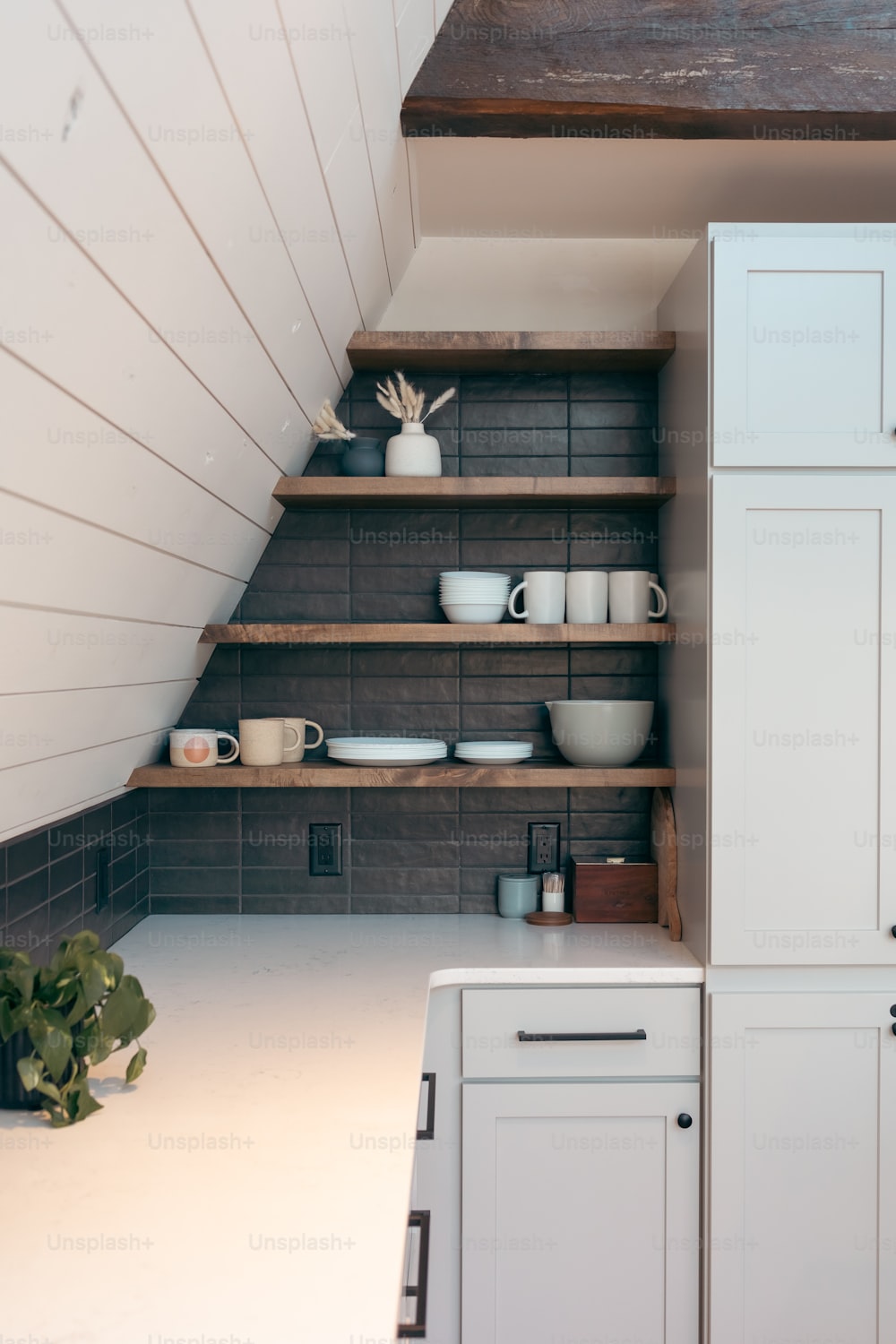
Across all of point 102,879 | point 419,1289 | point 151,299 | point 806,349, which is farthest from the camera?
point 102,879

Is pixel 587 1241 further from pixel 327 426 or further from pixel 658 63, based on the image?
pixel 658 63

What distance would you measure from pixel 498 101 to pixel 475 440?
2.73ft

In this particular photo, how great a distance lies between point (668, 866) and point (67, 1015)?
4.42 feet

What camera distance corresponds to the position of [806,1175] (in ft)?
6.56

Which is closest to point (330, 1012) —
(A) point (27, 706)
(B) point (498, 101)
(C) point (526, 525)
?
(A) point (27, 706)

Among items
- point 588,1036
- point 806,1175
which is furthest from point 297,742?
point 806,1175

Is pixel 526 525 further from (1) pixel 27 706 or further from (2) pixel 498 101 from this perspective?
(1) pixel 27 706

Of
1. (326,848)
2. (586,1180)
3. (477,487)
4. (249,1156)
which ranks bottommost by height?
(586,1180)

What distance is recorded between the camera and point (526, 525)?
2529 millimetres

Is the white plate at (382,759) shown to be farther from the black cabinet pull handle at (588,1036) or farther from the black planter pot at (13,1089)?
the black planter pot at (13,1089)

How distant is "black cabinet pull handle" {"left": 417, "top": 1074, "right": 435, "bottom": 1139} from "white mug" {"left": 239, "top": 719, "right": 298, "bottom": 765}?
2.55 ft

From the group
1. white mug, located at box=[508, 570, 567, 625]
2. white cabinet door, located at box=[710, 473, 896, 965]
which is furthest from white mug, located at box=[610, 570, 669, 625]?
white cabinet door, located at box=[710, 473, 896, 965]

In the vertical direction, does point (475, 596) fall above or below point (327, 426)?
below

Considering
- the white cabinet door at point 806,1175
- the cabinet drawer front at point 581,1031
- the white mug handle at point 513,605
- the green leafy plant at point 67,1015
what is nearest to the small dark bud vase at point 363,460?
the white mug handle at point 513,605
